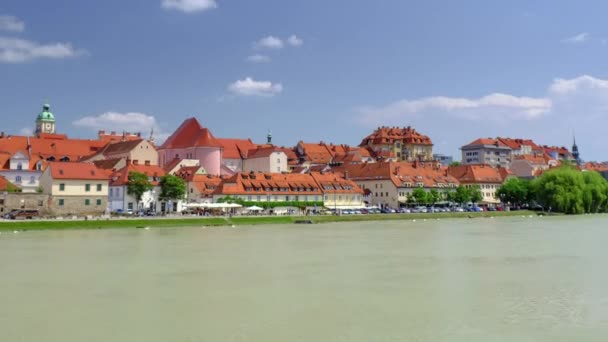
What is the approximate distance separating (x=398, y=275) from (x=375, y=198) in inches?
2522

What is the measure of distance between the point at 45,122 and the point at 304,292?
148019 millimetres

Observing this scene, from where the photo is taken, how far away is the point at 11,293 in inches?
805

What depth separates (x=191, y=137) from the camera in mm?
96688

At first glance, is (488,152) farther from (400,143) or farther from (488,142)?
(400,143)

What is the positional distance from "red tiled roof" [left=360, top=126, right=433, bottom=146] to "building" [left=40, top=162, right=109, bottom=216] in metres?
78.5

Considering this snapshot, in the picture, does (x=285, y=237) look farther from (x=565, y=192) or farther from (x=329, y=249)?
(x=565, y=192)

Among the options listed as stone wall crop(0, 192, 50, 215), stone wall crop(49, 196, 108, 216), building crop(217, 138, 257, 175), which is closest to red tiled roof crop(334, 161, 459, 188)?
building crop(217, 138, 257, 175)

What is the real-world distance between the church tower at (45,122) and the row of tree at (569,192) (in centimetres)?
11148

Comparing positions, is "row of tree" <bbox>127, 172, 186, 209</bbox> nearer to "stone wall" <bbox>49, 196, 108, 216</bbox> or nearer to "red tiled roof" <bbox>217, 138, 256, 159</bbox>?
"stone wall" <bbox>49, 196, 108, 216</bbox>

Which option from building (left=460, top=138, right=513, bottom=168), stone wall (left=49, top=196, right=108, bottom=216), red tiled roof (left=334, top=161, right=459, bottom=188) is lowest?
stone wall (left=49, top=196, right=108, bottom=216)

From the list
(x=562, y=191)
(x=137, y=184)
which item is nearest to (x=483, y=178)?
(x=562, y=191)

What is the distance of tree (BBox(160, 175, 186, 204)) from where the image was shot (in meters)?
68.3

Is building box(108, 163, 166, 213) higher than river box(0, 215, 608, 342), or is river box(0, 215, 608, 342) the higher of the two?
building box(108, 163, 166, 213)

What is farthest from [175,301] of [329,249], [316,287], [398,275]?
[329,249]
